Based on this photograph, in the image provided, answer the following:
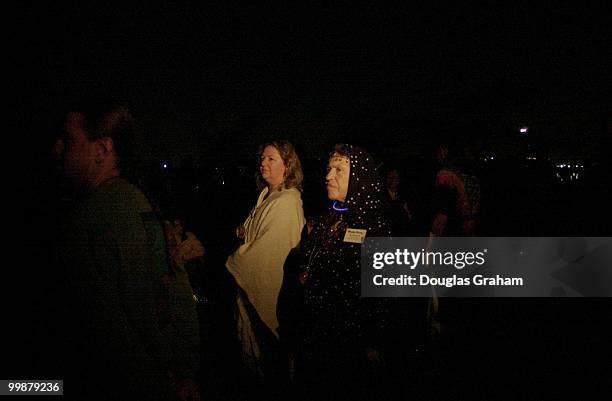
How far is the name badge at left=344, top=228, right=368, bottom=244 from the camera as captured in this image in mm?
2521

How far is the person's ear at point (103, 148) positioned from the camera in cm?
147

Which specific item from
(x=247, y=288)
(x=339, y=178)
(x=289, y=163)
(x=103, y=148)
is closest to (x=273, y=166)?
(x=289, y=163)

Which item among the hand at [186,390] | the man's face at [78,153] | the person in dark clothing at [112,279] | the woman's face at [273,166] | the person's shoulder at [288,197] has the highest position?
the woman's face at [273,166]

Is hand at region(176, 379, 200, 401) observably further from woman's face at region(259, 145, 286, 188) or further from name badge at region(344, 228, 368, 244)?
woman's face at region(259, 145, 286, 188)

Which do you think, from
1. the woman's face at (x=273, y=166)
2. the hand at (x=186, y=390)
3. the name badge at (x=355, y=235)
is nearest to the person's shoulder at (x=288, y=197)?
the woman's face at (x=273, y=166)

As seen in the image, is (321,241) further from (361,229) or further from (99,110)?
(99,110)

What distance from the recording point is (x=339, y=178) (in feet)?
8.94

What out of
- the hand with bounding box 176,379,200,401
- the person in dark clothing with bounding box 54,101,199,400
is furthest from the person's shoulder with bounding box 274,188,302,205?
the hand with bounding box 176,379,200,401

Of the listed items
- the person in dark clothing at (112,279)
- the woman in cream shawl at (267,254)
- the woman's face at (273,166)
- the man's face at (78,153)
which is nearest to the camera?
the person in dark clothing at (112,279)

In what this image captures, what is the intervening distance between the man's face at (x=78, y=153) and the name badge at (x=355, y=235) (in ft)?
5.07

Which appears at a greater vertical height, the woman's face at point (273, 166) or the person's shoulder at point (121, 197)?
the woman's face at point (273, 166)

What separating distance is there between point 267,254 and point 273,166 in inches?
27.9

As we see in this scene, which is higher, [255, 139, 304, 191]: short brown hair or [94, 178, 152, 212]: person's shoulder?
[255, 139, 304, 191]: short brown hair

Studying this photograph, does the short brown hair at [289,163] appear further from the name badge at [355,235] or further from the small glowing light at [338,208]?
the name badge at [355,235]
